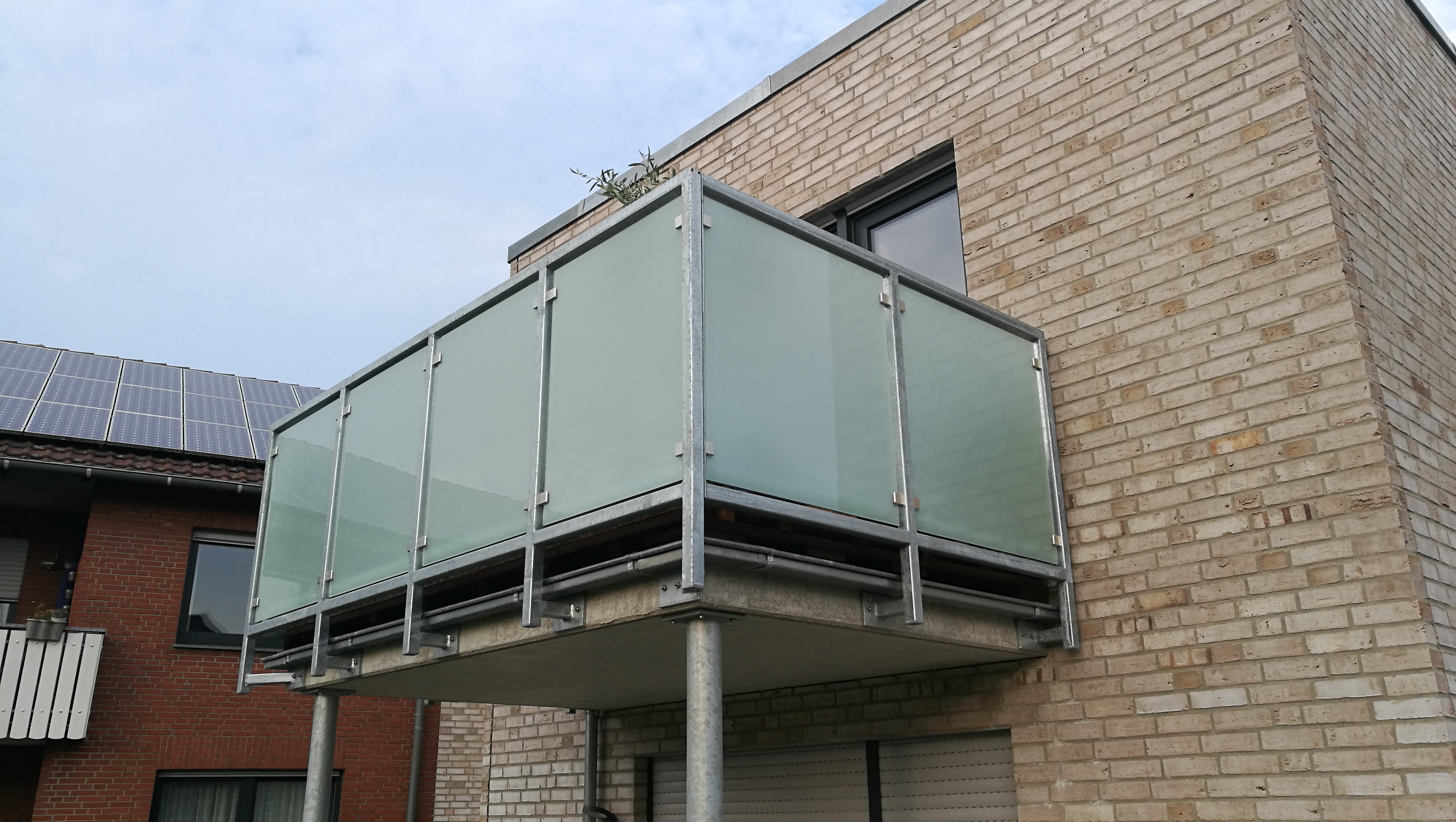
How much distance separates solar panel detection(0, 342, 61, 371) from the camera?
15.5 meters

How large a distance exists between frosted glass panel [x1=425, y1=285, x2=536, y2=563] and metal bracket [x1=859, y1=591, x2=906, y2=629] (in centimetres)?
153

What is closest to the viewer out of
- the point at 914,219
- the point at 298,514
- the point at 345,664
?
the point at 345,664

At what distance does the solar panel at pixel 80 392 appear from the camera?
14008 mm

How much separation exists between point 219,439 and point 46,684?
3.54m

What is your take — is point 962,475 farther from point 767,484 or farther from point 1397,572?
point 1397,572

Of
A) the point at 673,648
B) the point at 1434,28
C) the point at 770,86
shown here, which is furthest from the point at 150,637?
the point at 1434,28

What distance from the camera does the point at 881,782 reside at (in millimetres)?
6238

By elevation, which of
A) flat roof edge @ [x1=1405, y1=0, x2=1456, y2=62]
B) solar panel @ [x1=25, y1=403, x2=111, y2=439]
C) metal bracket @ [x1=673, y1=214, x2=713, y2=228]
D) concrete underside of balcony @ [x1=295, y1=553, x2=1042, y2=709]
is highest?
flat roof edge @ [x1=1405, y1=0, x2=1456, y2=62]

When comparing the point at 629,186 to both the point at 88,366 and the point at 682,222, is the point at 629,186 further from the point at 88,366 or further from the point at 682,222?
the point at 88,366

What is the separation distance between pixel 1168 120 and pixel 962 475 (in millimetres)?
2259

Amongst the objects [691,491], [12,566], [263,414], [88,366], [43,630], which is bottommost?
[691,491]

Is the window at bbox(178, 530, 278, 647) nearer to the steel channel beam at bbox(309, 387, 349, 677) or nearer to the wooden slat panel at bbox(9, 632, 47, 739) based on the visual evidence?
the wooden slat panel at bbox(9, 632, 47, 739)

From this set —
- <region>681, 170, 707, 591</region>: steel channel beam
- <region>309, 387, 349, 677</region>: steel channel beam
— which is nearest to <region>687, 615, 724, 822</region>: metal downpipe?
<region>681, 170, 707, 591</region>: steel channel beam

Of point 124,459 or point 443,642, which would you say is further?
point 124,459
